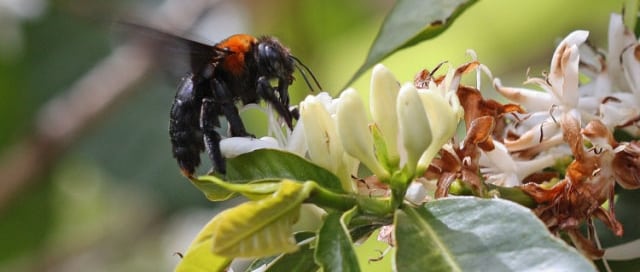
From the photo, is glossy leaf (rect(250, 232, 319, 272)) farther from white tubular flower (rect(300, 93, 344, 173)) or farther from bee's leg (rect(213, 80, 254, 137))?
bee's leg (rect(213, 80, 254, 137))

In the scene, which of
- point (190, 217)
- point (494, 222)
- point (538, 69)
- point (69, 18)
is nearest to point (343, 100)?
point (494, 222)

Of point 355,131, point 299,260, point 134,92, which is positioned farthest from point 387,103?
point 134,92

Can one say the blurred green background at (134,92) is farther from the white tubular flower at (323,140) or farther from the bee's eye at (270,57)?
the white tubular flower at (323,140)

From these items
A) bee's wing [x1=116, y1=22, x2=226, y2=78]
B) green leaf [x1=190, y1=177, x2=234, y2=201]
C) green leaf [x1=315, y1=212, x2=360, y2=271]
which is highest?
bee's wing [x1=116, y1=22, x2=226, y2=78]

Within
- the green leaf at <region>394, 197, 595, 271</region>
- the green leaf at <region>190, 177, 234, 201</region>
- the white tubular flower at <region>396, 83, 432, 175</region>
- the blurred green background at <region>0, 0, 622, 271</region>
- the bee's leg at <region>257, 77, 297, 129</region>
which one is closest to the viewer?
the green leaf at <region>394, 197, 595, 271</region>

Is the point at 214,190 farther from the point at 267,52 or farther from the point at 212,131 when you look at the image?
the point at 267,52

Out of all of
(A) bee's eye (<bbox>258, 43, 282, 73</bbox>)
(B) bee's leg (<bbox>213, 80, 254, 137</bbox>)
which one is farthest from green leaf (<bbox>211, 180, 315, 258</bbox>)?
(A) bee's eye (<bbox>258, 43, 282, 73</bbox>)

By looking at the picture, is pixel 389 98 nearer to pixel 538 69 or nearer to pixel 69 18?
pixel 538 69
